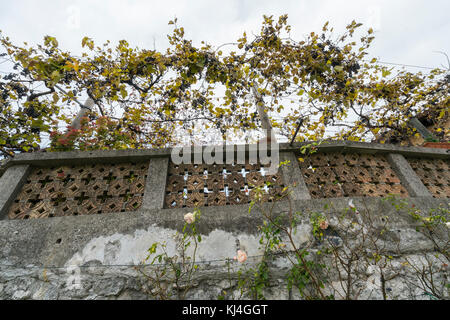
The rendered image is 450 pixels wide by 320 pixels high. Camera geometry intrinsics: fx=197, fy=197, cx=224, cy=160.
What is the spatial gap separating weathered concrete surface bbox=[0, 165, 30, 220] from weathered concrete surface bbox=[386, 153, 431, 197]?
4.86 meters

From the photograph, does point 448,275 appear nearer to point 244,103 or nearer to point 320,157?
point 320,157

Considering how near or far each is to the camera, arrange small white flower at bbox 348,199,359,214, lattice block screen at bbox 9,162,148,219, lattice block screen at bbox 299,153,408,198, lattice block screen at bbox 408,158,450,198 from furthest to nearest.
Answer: lattice block screen at bbox 408,158,450,198 < lattice block screen at bbox 299,153,408,198 < lattice block screen at bbox 9,162,148,219 < small white flower at bbox 348,199,359,214

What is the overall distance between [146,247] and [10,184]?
193 cm

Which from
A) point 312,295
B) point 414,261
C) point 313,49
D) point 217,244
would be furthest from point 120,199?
point 313,49

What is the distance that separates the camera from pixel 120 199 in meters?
2.38

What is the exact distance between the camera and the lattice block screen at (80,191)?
2.28 meters

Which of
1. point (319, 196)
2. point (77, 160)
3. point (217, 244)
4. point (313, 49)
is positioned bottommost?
point (217, 244)

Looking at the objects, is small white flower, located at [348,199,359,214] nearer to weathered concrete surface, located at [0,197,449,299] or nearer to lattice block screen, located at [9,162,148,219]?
weathered concrete surface, located at [0,197,449,299]

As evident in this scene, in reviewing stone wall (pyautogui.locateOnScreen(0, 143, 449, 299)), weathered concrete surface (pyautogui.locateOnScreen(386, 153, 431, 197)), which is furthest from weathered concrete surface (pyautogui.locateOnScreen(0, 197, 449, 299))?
weathered concrete surface (pyautogui.locateOnScreen(386, 153, 431, 197))

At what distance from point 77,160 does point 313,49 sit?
3666 millimetres

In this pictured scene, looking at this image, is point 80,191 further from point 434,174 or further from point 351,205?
point 434,174

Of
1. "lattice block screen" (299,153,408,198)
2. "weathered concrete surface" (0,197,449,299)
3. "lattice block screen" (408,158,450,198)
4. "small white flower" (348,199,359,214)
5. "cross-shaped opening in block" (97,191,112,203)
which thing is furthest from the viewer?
"lattice block screen" (408,158,450,198)

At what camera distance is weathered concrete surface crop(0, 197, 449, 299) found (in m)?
1.75

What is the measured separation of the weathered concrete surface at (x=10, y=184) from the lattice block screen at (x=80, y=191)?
0.19ft
